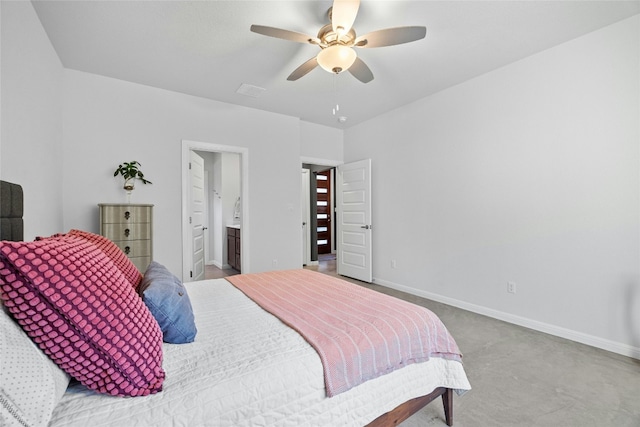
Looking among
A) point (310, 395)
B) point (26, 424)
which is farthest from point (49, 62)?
point (310, 395)

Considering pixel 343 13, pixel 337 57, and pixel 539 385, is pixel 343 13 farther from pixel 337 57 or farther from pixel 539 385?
pixel 539 385

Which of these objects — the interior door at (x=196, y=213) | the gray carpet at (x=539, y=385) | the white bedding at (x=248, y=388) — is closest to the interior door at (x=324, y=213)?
the interior door at (x=196, y=213)

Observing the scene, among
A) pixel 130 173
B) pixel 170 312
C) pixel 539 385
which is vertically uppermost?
pixel 130 173

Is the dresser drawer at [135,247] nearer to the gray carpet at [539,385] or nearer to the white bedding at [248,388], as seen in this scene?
the white bedding at [248,388]

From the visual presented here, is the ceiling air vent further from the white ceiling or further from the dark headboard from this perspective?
the dark headboard

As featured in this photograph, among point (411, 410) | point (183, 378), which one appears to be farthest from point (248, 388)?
point (411, 410)

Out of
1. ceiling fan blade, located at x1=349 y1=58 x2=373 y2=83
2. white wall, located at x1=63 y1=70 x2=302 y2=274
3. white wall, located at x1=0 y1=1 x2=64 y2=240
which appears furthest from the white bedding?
white wall, located at x1=63 y1=70 x2=302 y2=274

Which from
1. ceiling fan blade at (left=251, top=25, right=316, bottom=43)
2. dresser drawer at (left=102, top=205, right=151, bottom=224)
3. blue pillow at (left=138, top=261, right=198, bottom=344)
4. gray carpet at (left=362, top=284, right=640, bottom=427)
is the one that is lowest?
gray carpet at (left=362, top=284, right=640, bottom=427)

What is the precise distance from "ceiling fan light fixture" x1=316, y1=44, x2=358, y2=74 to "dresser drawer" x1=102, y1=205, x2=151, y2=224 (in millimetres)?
2366

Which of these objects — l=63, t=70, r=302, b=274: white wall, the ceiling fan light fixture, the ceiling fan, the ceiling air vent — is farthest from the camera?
the ceiling air vent

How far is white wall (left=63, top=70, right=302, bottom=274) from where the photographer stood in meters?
3.11

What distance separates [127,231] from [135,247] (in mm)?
182

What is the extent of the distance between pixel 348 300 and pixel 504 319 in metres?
2.31

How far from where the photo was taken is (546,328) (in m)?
2.73
